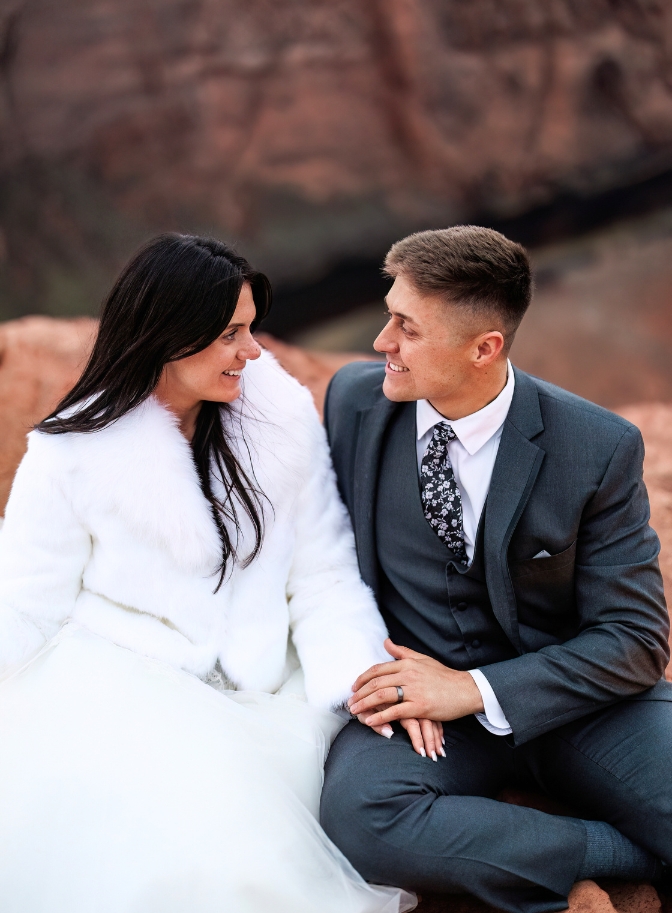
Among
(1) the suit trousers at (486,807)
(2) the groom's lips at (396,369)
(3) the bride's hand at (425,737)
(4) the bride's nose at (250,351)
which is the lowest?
(1) the suit trousers at (486,807)

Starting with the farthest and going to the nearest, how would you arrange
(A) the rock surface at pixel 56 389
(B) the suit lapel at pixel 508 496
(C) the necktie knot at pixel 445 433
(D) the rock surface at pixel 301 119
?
1. (D) the rock surface at pixel 301 119
2. (A) the rock surface at pixel 56 389
3. (C) the necktie knot at pixel 445 433
4. (B) the suit lapel at pixel 508 496

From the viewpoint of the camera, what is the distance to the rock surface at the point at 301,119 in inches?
216

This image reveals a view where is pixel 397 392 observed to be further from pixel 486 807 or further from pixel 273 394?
pixel 486 807

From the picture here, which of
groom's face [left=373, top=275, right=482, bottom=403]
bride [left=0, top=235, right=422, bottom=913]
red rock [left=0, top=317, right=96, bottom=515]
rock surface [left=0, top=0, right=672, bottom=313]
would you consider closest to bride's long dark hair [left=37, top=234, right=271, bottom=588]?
bride [left=0, top=235, right=422, bottom=913]

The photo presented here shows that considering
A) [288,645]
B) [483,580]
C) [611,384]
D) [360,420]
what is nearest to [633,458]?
[483,580]

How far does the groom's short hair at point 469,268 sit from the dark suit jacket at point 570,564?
0.86 feet

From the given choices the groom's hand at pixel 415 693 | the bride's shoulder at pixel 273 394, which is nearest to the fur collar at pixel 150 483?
→ the bride's shoulder at pixel 273 394

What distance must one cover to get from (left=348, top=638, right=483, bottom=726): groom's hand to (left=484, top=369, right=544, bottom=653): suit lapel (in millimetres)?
213

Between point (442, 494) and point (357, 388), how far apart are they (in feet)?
1.50

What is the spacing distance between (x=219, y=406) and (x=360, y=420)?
1.36 feet

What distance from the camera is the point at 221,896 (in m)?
1.74

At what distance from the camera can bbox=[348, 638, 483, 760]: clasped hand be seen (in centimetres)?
209

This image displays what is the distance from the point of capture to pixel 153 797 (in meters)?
1.87

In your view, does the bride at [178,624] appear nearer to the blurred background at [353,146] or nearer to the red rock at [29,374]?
the red rock at [29,374]
